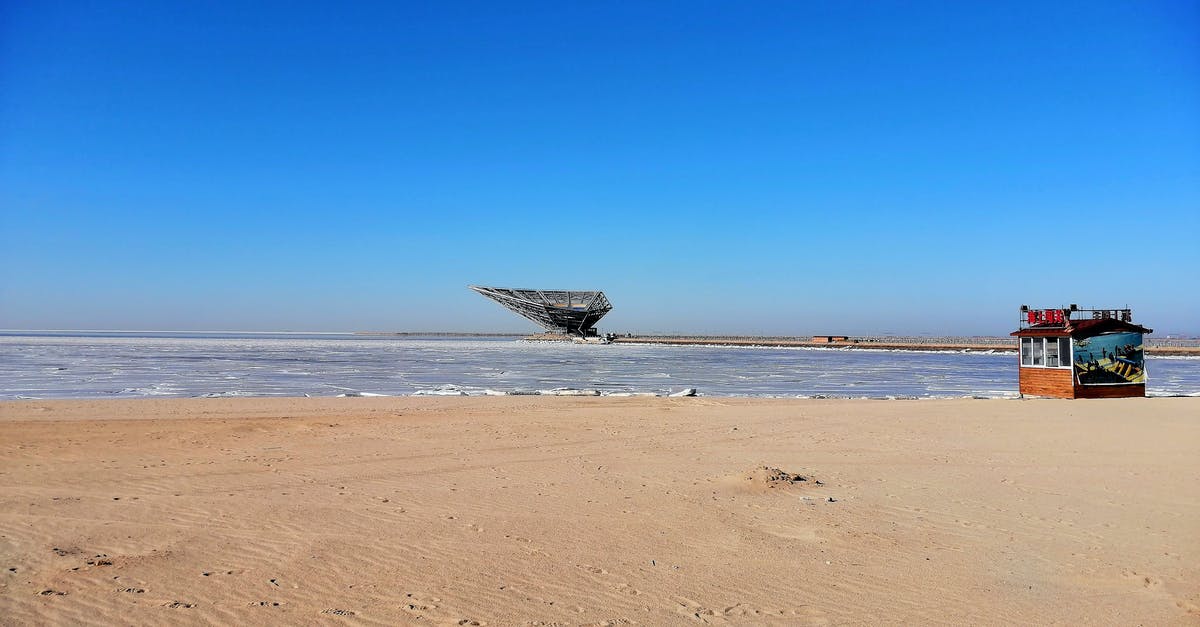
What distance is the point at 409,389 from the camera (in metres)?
22.9

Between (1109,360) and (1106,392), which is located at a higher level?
(1109,360)

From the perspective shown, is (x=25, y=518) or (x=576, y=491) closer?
(x=25, y=518)

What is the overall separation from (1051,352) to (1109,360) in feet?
4.66

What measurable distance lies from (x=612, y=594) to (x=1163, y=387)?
2761 centimetres

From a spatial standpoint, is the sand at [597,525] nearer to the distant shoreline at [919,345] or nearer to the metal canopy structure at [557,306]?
the distant shoreline at [919,345]

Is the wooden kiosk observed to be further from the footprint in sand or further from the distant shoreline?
the distant shoreline

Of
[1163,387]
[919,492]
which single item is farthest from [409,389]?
[1163,387]

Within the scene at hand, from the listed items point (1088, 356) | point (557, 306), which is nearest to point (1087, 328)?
point (1088, 356)

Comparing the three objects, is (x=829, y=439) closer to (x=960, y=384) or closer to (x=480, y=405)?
(x=480, y=405)

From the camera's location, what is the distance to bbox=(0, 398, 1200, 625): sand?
A: 188 inches

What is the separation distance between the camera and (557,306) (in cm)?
9294

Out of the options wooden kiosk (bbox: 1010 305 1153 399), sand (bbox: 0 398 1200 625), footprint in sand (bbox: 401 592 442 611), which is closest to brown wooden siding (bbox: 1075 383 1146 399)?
wooden kiosk (bbox: 1010 305 1153 399)

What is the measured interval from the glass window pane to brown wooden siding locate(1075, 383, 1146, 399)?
2.96ft

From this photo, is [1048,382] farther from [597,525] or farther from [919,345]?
[919,345]
